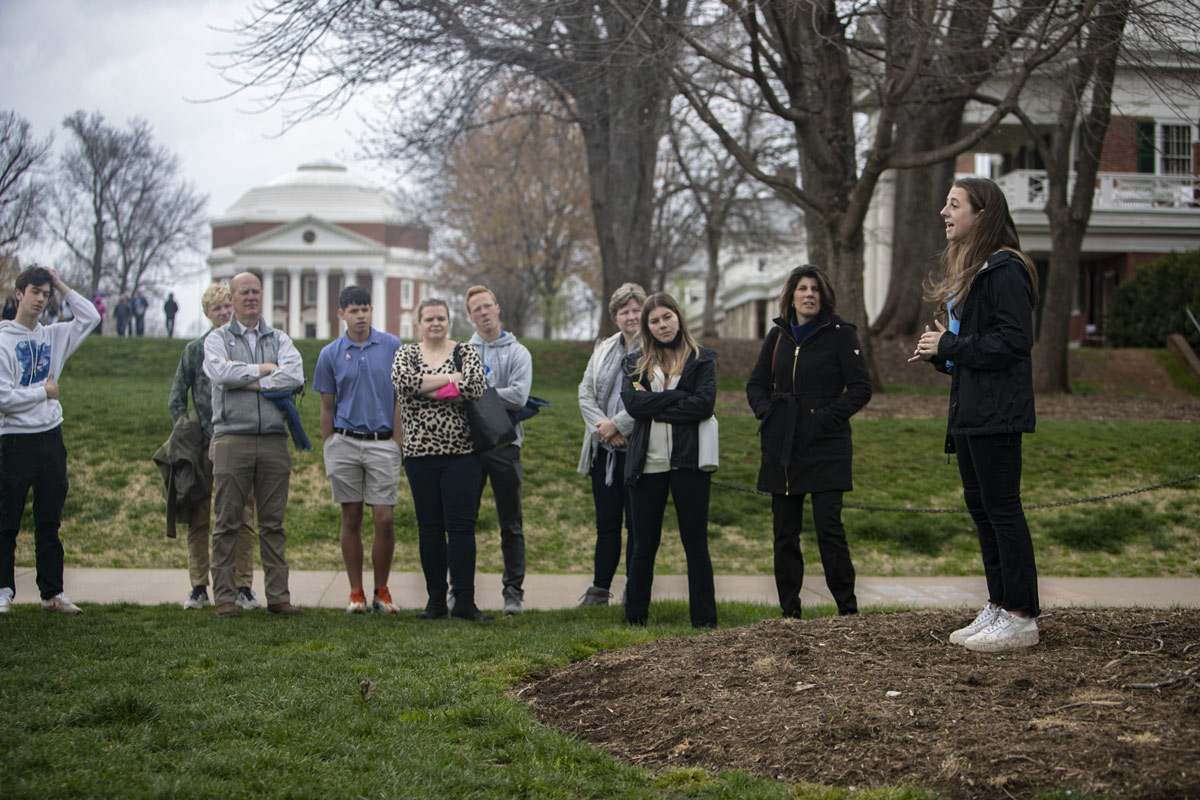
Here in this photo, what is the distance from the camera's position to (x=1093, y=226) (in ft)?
99.5

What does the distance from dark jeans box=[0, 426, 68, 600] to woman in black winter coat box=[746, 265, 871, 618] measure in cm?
446

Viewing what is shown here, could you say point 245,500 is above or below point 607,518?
above

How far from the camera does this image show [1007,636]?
4.56m

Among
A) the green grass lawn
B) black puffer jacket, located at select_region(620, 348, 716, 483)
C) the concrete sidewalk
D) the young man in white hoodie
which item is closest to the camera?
black puffer jacket, located at select_region(620, 348, 716, 483)

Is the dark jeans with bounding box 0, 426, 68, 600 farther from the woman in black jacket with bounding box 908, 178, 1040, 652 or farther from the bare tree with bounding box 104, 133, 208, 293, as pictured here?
the bare tree with bounding box 104, 133, 208, 293

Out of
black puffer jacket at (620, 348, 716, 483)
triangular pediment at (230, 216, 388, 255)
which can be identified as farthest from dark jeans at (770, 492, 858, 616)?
triangular pediment at (230, 216, 388, 255)

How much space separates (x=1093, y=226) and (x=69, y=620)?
29958 millimetres

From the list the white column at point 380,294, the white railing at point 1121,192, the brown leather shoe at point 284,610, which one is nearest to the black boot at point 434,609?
the brown leather shoe at point 284,610

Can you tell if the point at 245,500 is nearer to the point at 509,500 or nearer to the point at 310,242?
the point at 509,500

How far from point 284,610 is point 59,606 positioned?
4.56 ft

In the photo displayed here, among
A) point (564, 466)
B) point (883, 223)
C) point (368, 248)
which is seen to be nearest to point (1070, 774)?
point (564, 466)

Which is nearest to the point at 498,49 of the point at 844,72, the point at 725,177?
the point at 844,72

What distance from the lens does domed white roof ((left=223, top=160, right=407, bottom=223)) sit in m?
91.1

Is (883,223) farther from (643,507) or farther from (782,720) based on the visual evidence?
(782,720)
